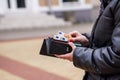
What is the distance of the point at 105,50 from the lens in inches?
68.4

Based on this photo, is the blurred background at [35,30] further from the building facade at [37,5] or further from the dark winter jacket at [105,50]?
the dark winter jacket at [105,50]

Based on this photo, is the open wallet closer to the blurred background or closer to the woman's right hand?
the woman's right hand

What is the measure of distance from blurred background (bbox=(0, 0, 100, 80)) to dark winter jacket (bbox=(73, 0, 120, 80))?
472cm

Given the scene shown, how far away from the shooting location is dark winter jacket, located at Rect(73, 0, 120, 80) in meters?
1.70

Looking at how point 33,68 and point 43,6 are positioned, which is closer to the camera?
point 33,68

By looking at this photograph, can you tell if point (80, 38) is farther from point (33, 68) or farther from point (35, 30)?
point (35, 30)

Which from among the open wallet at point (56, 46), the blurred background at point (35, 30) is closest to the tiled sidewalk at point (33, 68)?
the blurred background at point (35, 30)

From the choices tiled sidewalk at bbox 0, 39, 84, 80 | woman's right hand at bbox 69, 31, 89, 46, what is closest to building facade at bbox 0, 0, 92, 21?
tiled sidewalk at bbox 0, 39, 84, 80

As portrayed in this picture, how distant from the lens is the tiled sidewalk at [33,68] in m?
6.82

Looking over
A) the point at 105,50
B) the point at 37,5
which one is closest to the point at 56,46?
the point at 105,50

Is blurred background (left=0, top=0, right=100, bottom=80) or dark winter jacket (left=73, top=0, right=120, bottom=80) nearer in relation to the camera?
dark winter jacket (left=73, top=0, right=120, bottom=80)

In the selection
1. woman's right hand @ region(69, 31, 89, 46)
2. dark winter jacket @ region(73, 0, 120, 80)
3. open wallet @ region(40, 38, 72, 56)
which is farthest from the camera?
woman's right hand @ region(69, 31, 89, 46)

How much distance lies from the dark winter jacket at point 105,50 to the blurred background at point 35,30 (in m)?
4.72

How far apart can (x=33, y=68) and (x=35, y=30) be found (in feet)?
33.7
